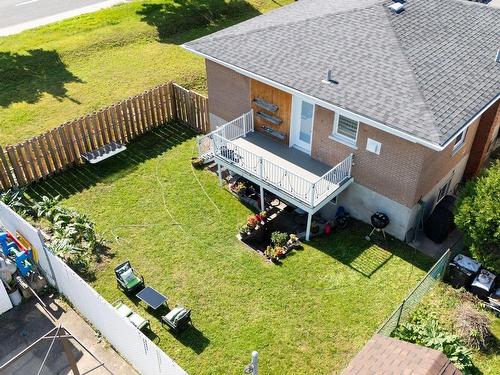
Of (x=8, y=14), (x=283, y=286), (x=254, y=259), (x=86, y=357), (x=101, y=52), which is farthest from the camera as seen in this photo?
(x=8, y=14)

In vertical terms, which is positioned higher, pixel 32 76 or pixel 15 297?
pixel 32 76

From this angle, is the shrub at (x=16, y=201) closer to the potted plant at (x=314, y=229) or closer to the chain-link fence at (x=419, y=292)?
the potted plant at (x=314, y=229)

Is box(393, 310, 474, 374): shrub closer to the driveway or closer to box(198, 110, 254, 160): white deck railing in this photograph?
box(198, 110, 254, 160): white deck railing

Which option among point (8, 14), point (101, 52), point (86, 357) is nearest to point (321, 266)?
point (86, 357)

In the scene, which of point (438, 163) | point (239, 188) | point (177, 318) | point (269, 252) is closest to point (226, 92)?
point (239, 188)

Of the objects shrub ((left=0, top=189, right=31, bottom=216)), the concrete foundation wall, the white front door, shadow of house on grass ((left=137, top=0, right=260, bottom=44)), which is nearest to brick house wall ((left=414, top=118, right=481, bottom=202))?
the concrete foundation wall

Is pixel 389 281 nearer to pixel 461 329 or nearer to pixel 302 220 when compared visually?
pixel 461 329

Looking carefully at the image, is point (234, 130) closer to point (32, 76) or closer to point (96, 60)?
point (96, 60)
